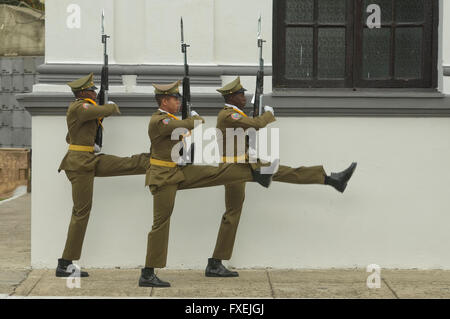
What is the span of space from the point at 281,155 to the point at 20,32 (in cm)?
1306

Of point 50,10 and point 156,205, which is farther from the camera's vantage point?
point 50,10

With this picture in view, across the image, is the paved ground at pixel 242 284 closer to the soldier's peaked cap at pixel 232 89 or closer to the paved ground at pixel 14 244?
the paved ground at pixel 14 244

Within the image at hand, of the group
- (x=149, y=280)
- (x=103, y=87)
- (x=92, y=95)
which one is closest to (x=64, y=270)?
(x=149, y=280)

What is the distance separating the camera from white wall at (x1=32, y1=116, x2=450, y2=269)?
1052 centimetres

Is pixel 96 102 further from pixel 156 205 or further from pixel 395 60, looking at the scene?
pixel 395 60

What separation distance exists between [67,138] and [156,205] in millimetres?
1291

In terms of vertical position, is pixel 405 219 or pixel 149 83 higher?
pixel 149 83

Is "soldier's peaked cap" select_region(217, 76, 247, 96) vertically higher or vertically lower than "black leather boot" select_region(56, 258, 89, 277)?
higher

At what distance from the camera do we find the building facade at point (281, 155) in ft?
34.5

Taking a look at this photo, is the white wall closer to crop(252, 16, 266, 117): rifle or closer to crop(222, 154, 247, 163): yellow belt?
crop(252, 16, 266, 117): rifle

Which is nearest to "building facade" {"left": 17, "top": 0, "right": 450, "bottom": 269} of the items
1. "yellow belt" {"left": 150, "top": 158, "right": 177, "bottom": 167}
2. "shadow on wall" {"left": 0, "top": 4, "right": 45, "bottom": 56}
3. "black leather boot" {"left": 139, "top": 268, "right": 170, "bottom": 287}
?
"yellow belt" {"left": 150, "top": 158, "right": 177, "bottom": 167}

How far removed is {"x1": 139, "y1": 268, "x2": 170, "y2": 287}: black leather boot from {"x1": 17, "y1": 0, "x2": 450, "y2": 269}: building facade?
0.91 m

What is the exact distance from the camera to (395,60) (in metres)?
10.9

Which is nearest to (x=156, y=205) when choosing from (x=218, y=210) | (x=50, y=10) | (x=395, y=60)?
(x=218, y=210)
